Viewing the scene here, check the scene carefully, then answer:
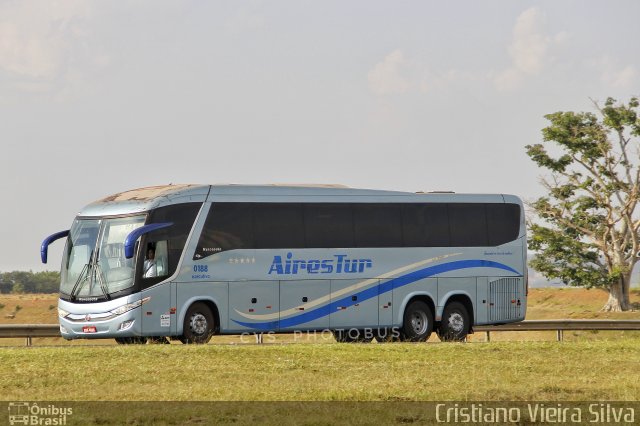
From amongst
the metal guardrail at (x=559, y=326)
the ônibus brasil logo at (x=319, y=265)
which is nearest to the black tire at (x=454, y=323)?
the metal guardrail at (x=559, y=326)

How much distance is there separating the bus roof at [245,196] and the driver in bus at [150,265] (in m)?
1.01

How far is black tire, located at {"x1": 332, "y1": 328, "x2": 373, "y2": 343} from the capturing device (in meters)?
31.7

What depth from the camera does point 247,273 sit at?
2916 cm

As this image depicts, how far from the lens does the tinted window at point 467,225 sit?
32156mm

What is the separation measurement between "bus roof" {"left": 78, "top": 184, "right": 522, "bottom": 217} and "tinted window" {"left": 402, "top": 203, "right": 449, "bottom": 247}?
0.94ft

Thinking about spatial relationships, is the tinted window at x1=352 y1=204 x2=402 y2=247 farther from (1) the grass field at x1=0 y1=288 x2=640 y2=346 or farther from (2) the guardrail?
(1) the grass field at x1=0 y1=288 x2=640 y2=346

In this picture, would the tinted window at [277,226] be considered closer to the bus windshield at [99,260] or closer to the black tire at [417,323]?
the bus windshield at [99,260]

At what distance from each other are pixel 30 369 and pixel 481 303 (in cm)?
1494

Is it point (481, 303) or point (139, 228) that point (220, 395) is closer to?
point (139, 228)

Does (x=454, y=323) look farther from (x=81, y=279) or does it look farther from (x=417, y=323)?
(x=81, y=279)

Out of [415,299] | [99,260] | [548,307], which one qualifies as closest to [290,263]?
[415,299]

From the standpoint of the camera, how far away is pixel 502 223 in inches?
1296

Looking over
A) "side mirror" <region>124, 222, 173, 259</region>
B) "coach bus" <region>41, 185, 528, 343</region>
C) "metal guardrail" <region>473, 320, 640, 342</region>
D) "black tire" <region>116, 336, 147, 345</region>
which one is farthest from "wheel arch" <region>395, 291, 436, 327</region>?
"side mirror" <region>124, 222, 173, 259</region>

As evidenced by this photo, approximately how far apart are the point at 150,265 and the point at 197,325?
1879mm
